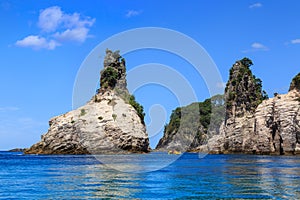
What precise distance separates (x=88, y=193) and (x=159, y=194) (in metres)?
5.70

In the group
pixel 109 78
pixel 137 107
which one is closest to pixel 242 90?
pixel 137 107

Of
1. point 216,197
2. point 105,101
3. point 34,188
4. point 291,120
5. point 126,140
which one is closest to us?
point 216,197

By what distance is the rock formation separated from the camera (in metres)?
129

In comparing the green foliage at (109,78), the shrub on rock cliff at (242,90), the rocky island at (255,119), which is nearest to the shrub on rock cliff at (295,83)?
the rocky island at (255,119)

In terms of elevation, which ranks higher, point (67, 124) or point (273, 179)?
point (67, 124)

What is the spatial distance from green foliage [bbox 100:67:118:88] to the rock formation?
8.10m

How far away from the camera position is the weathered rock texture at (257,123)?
370 ft

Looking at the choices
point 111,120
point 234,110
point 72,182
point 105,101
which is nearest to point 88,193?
point 72,182

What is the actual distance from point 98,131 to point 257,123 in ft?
157

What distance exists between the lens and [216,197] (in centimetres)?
3231

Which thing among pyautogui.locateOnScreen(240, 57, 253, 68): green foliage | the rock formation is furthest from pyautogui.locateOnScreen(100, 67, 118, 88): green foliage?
pyautogui.locateOnScreen(240, 57, 253, 68): green foliage

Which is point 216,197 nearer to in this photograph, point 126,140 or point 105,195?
point 105,195

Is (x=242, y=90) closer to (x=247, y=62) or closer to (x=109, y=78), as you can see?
(x=247, y=62)

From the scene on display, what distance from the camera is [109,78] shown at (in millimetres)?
152125
